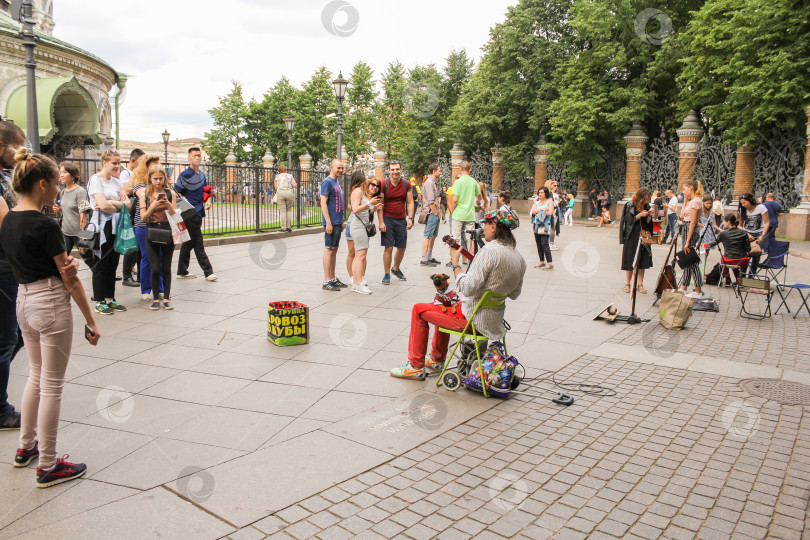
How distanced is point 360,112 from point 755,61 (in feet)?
122

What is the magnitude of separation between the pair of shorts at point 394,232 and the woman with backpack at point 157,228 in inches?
134

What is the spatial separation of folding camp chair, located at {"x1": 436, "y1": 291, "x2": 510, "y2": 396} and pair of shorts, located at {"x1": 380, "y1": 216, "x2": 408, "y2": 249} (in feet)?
14.9

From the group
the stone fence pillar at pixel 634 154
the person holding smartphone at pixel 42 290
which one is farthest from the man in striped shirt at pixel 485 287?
the stone fence pillar at pixel 634 154

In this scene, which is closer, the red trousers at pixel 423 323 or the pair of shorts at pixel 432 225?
the red trousers at pixel 423 323

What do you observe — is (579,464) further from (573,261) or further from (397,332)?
(573,261)

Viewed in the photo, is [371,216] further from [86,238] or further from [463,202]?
[86,238]

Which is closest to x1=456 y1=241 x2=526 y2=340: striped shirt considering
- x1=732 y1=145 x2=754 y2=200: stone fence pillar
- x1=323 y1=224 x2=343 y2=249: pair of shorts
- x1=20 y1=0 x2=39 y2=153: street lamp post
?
x1=323 y1=224 x2=343 y2=249: pair of shorts

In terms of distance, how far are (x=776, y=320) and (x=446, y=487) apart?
7.40m

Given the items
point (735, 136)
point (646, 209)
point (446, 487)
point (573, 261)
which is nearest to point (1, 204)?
point (446, 487)

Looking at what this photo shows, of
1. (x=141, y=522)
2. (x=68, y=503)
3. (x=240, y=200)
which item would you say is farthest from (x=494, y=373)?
(x=240, y=200)

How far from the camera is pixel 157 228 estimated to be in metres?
7.91

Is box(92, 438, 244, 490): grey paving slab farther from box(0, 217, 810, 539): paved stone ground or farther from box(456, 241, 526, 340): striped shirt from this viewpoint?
box(456, 241, 526, 340): striped shirt

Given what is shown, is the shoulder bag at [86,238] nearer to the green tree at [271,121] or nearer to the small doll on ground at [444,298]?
the small doll on ground at [444,298]

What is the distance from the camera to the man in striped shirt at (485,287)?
5.01 meters
